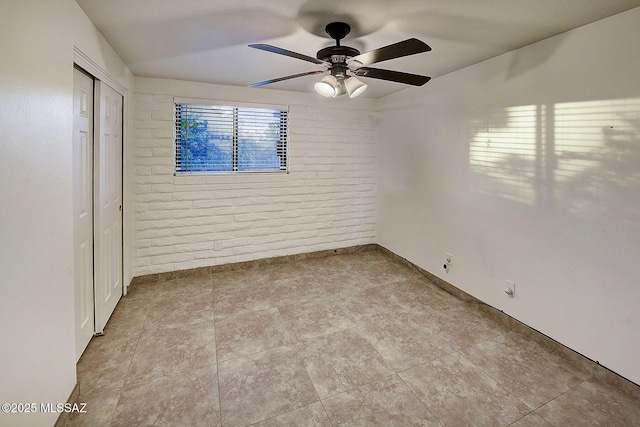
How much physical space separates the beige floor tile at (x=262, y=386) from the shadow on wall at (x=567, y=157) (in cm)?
218

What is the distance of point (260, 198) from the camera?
3748mm

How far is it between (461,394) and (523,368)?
589 millimetres

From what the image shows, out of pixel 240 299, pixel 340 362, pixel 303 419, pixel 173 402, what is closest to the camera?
pixel 303 419

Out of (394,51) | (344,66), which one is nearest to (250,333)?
(344,66)

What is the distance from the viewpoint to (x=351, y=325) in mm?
2510

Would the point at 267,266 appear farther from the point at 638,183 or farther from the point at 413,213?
the point at 638,183

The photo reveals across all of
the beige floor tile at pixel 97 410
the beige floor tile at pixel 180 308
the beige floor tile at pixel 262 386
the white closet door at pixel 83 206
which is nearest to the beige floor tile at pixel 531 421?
the beige floor tile at pixel 262 386

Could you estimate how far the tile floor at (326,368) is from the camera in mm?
1628

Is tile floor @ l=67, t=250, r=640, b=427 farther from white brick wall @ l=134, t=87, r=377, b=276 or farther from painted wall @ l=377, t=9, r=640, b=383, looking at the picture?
white brick wall @ l=134, t=87, r=377, b=276

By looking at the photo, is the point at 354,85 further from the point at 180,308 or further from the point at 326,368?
the point at 180,308

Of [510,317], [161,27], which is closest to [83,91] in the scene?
[161,27]

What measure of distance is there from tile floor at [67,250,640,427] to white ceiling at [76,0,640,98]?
228cm

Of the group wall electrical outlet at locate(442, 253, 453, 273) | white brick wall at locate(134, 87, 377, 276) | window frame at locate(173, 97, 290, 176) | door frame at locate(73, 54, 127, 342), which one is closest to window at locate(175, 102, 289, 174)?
window frame at locate(173, 97, 290, 176)

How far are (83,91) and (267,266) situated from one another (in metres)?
2.57
